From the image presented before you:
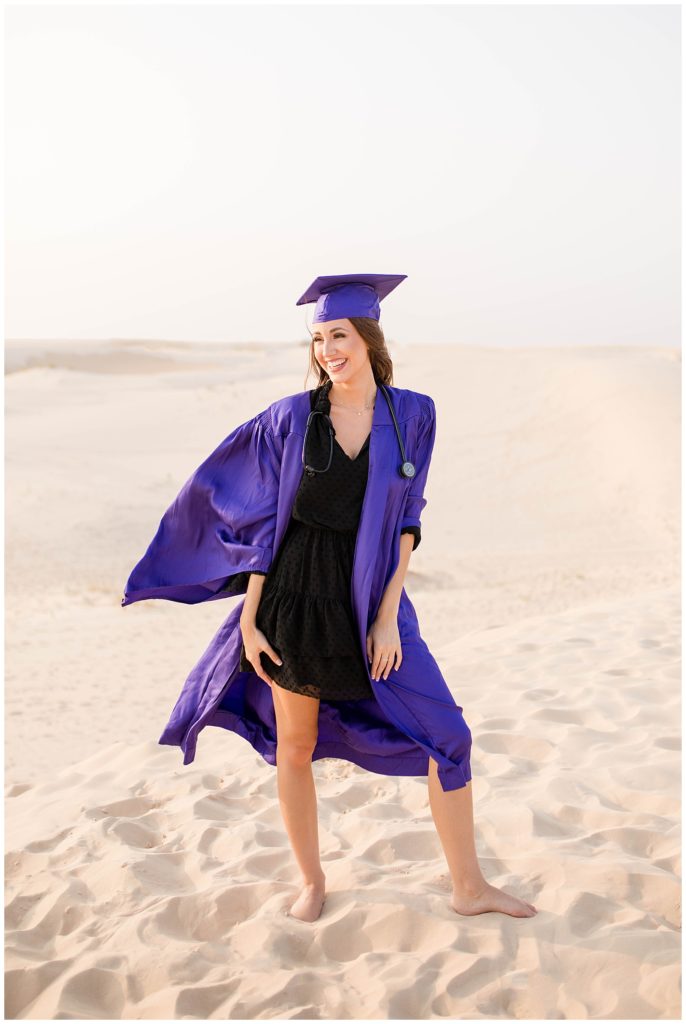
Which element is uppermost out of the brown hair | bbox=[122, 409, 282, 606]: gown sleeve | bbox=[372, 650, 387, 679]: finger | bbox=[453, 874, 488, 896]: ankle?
the brown hair

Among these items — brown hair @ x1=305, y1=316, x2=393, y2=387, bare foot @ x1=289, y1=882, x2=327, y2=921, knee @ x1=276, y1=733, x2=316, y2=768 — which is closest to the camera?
brown hair @ x1=305, y1=316, x2=393, y2=387

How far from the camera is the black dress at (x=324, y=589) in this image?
10.6 ft

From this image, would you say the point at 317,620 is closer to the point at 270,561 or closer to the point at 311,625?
the point at 311,625

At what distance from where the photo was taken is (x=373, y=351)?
341 cm

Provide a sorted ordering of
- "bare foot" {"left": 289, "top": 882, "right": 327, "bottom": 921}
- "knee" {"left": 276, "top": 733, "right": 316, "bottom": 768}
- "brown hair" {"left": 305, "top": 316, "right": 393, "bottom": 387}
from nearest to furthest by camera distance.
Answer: "brown hair" {"left": 305, "top": 316, "right": 393, "bottom": 387} → "knee" {"left": 276, "top": 733, "right": 316, "bottom": 768} → "bare foot" {"left": 289, "top": 882, "right": 327, "bottom": 921}

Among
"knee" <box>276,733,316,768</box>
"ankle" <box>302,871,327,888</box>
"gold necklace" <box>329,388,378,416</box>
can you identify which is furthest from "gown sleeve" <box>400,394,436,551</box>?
"ankle" <box>302,871,327,888</box>

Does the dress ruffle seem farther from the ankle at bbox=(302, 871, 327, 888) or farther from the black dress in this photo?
the ankle at bbox=(302, 871, 327, 888)

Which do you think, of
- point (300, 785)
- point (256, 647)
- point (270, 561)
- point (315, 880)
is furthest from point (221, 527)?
point (315, 880)

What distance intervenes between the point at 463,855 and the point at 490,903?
0.22m

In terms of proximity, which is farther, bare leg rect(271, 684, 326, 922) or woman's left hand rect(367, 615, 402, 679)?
bare leg rect(271, 684, 326, 922)

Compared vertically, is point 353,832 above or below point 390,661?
below

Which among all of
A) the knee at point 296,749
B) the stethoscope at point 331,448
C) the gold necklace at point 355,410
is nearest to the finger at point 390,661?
the knee at point 296,749

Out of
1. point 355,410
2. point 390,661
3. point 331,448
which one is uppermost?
point 355,410

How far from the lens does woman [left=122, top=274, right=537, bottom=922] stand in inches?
128
